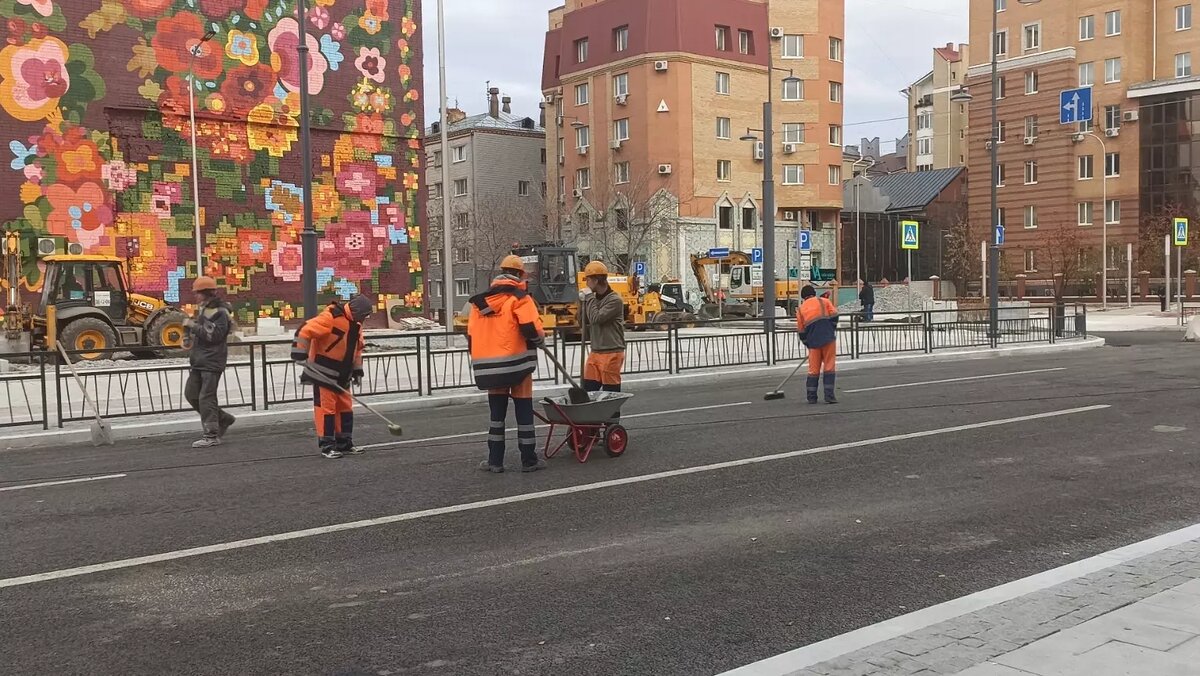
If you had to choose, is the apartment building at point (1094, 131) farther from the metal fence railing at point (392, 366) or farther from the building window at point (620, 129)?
the metal fence railing at point (392, 366)

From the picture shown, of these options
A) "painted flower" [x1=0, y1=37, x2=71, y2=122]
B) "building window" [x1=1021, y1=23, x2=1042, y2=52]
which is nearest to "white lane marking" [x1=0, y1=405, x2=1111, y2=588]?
"painted flower" [x1=0, y1=37, x2=71, y2=122]

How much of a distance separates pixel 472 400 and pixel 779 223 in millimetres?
42833

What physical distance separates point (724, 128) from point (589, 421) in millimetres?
46883

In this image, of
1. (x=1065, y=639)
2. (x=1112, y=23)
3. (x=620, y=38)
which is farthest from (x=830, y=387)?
(x=1112, y=23)

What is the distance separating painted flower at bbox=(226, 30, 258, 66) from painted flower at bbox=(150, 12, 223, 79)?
0.48m

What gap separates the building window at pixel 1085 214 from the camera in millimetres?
56781

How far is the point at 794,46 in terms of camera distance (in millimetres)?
55156

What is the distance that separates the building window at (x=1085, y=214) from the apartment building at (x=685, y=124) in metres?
14.6

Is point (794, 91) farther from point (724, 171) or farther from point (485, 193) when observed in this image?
point (485, 193)

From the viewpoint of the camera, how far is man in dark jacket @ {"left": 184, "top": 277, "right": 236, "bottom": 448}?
10102 mm

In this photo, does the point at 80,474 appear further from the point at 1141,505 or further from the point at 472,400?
the point at 1141,505

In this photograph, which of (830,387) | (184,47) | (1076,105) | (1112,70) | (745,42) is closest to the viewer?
(830,387)

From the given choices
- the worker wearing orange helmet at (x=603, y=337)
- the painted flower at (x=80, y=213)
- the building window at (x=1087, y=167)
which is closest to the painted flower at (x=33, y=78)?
the painted flower at (x=80, y=213)

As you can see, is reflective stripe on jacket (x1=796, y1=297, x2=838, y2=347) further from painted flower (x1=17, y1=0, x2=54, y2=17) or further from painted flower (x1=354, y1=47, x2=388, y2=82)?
painted flower (x1=17, y1=0, x2=54, y2=17)
